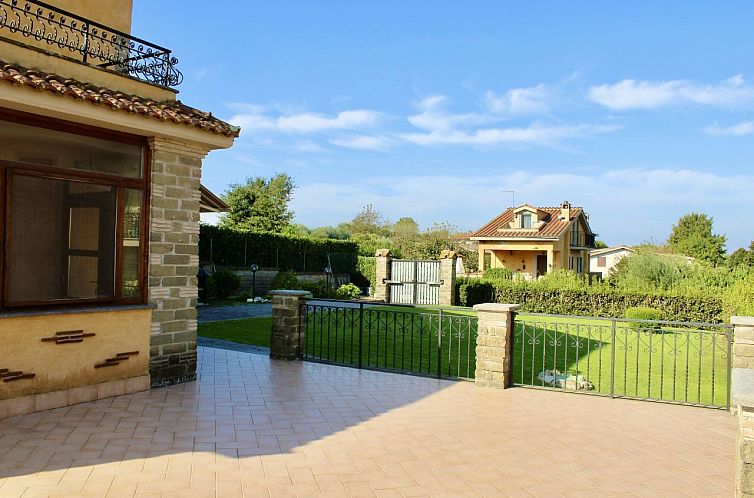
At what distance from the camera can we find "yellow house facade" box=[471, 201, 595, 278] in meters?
32.9

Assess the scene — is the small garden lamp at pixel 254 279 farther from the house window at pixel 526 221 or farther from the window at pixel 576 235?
the window at pixel 576 235

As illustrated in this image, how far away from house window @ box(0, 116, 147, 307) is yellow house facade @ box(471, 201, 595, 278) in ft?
90.6

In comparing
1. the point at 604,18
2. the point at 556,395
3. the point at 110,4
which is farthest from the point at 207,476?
the point at 604,18

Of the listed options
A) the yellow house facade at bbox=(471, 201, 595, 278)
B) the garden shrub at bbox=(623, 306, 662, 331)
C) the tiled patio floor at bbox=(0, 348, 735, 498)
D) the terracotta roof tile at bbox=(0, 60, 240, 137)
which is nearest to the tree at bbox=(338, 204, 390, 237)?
the yellow house facade at bbox=(471, 201, 595, 278)

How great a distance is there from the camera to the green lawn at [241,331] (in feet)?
37.9

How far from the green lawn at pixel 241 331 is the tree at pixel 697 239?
108 ft

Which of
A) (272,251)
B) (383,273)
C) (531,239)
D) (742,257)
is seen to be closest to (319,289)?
(383,273)

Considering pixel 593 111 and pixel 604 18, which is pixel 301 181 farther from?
pixel 604 18

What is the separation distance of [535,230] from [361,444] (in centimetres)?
2993

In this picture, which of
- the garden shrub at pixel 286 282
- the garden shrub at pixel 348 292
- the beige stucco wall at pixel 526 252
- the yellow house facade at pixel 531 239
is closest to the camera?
the garden shrub at pixel 286 282

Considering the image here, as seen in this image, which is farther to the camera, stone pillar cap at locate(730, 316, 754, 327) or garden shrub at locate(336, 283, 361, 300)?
garden shrub at locate(336, 283, 361, 300)

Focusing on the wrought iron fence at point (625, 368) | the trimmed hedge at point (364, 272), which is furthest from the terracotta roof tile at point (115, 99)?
the trimmed hedge at point (364, 272)

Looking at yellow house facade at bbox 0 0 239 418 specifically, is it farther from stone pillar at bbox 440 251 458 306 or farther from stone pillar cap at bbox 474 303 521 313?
stone pillar at bbox 440 251 458 306

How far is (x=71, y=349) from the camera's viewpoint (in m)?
6.11
